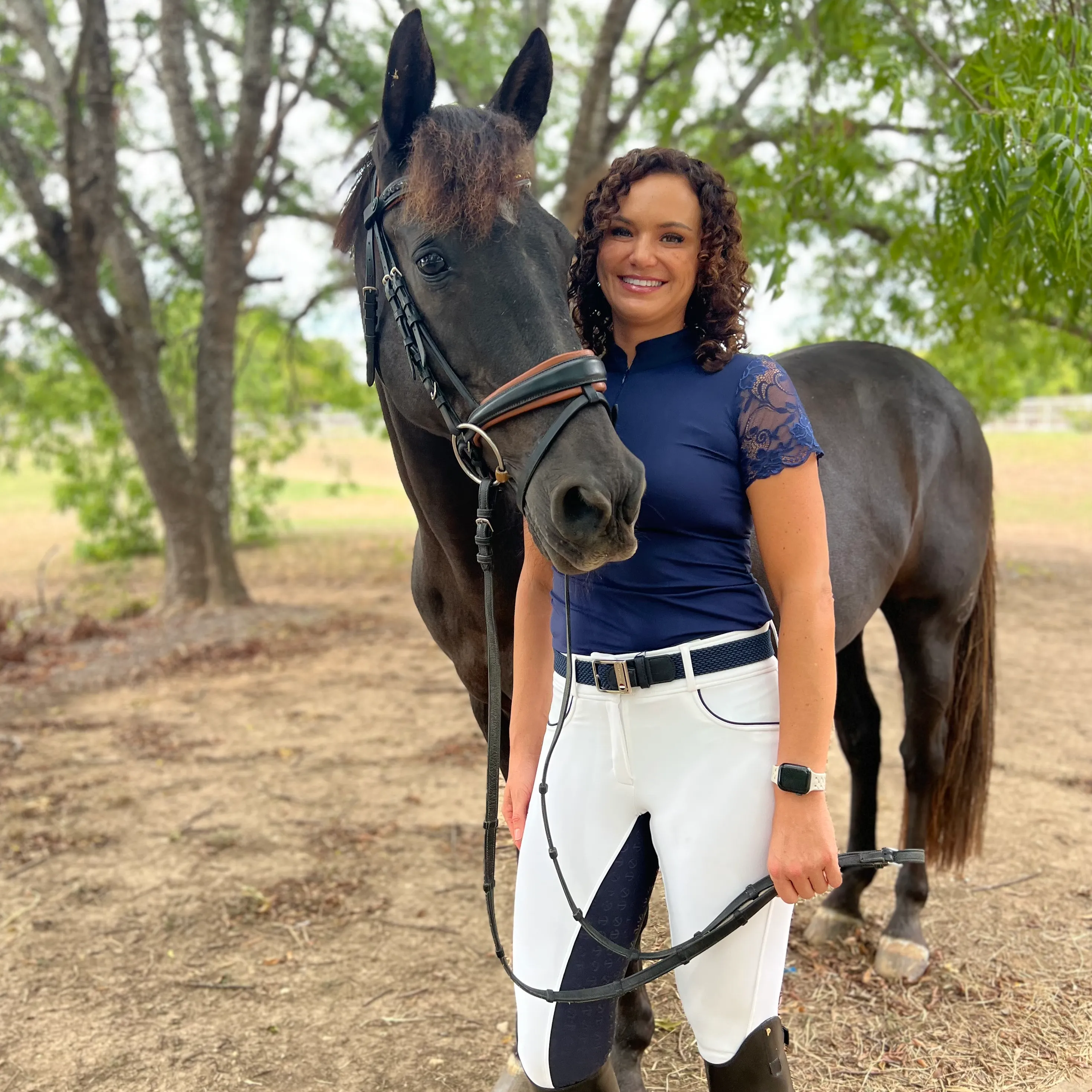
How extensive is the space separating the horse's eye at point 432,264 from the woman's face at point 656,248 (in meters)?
0.35

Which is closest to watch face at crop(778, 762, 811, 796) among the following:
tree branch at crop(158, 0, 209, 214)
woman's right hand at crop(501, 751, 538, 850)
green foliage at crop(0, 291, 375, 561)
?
woman's right hand at crop(501, 751, 538, 850)

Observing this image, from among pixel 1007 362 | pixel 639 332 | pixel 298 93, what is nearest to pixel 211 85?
pixel 298 93

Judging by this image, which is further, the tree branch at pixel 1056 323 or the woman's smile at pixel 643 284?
the tree branch at pixel 1056 323

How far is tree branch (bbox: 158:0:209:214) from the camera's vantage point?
24.3 feet

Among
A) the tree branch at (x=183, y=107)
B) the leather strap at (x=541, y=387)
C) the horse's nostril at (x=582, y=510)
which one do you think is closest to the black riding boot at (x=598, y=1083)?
the horse's nostril at (x=582, y=510)

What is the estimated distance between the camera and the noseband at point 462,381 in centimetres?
142

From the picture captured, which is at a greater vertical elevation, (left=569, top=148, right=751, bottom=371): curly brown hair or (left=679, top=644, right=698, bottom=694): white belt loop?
(left=569, top=148, right=751, bottom=371): curly brown hair

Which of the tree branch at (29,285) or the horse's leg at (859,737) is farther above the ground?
the tree branch at (29,285)

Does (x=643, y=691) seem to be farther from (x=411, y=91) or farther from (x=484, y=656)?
(x=411, y=91)

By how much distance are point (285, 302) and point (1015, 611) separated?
8.65 metres

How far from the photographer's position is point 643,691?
1.41 meters

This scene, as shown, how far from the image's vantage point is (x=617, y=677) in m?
1.42

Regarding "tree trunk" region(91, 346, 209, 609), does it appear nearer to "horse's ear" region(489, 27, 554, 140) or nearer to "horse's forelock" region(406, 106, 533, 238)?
"horse's ear" region(489, 27, 554, 140)

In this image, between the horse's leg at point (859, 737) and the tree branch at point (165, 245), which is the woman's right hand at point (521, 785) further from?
the tree branch at point (165, 245)
